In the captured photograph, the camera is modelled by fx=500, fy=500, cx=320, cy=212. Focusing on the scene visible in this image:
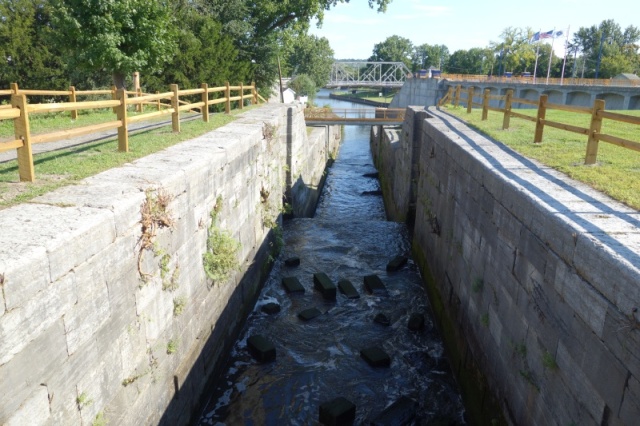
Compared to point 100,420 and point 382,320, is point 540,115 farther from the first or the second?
point 100,420

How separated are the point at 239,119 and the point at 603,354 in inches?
429

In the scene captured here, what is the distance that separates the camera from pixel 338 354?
29.6 ft

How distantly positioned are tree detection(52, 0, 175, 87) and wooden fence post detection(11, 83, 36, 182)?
11661 millimetres

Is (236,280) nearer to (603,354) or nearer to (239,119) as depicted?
(239,119)

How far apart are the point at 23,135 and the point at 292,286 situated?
713 cm

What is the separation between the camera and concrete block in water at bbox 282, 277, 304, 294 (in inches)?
447

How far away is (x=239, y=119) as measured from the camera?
1326 centimetres

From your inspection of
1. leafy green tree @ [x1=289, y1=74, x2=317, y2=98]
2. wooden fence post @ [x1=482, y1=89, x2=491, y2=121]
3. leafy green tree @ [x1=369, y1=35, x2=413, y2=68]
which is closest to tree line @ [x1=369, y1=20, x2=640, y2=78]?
leafy green tree @ [x1=369, y1=35, x2=413, y2=68]

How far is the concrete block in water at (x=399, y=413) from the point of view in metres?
7.13

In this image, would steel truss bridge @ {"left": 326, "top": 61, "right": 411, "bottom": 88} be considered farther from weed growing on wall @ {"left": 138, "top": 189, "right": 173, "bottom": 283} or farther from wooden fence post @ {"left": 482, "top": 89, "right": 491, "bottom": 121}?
weed growing on wall @ {"left": 138, "top": 189, "right": 173, "bottom": 283}

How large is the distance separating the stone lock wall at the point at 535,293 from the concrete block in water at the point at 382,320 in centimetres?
101

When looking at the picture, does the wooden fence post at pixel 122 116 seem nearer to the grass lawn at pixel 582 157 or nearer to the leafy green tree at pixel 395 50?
the grass lawn at pixel 582 157

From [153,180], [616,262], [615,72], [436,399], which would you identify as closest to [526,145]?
[436,399]

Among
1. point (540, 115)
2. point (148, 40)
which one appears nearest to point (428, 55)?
point (148, 40)
